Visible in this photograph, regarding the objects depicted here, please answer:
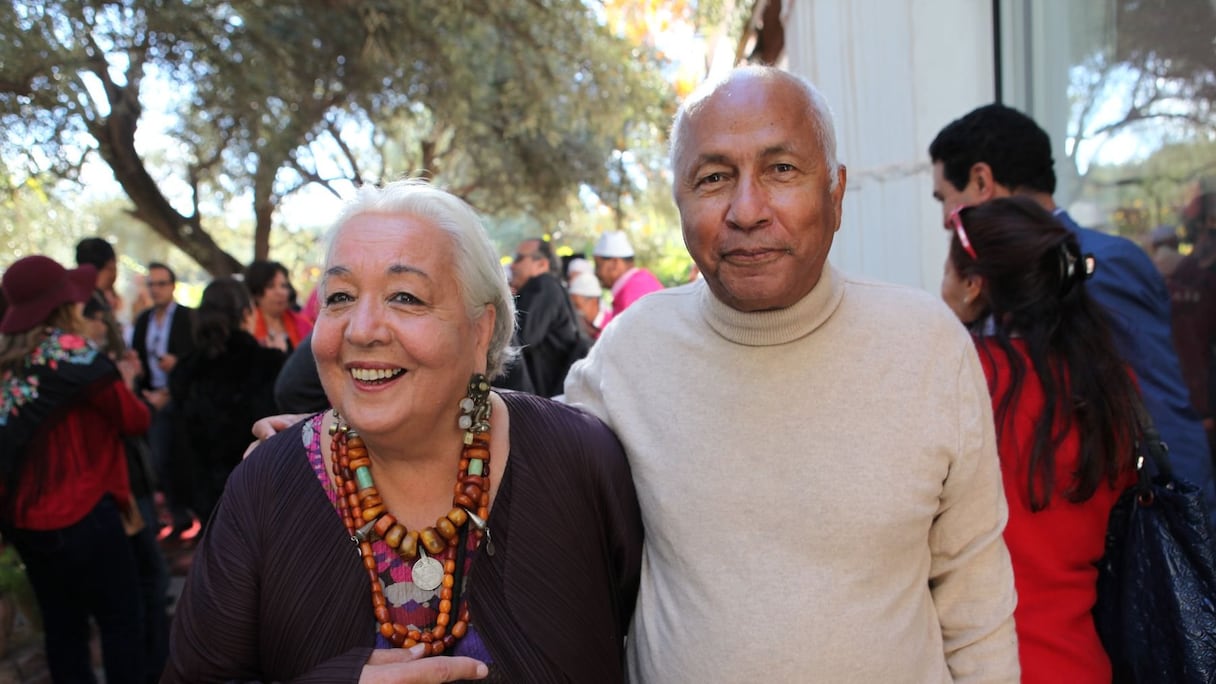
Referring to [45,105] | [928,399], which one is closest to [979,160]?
[928,399]

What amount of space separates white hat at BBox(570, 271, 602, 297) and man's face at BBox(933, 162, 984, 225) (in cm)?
516

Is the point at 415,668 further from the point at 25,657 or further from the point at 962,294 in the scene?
the point at 25,657

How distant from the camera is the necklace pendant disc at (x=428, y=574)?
5.59 feet

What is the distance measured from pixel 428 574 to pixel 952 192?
2107mm

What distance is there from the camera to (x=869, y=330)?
5.61ft

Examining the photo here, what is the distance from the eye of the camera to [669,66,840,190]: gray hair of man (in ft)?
5.41

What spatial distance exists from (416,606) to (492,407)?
44cm

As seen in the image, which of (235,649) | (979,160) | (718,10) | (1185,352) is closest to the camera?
(235,649)

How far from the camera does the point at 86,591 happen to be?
366 centimetres

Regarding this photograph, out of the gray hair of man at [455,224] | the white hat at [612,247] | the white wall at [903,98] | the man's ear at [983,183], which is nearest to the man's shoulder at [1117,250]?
the man's ear at [983,183]

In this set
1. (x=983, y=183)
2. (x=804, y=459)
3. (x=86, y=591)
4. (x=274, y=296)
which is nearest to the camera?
(x=804, y=459)

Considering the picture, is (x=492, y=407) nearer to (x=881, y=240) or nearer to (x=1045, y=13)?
(x=881, y=240)

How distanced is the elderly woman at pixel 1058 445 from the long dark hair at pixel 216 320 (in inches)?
147

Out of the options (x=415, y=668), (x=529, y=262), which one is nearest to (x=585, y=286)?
(x=529, y=262)
